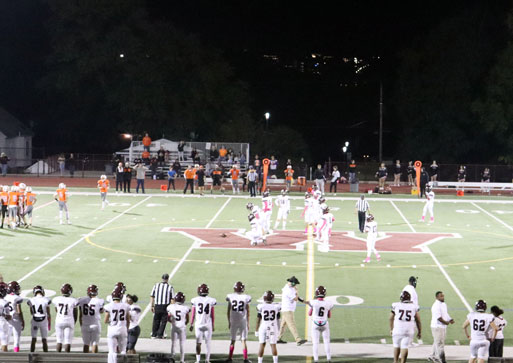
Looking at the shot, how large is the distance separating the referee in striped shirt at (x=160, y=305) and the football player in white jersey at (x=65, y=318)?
6.13 feet

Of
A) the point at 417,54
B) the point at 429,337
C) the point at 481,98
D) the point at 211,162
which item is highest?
the point at 417,54

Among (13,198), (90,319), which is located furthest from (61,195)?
(90,319)

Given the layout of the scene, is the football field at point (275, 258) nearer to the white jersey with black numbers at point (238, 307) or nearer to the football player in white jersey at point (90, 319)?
the white jersey with black numbers at point (238, 307)

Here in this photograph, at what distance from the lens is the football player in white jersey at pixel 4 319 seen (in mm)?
14173

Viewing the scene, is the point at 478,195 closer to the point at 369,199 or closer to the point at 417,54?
the point at 369,199

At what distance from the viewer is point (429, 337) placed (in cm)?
1658

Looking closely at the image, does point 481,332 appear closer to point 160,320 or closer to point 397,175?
point 160,320

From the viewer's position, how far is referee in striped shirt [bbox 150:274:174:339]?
15805 mm

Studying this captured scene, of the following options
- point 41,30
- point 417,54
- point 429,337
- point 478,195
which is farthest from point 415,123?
point 429,337

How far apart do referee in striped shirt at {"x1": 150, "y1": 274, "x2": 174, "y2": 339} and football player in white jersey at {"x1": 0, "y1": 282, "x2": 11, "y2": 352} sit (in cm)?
278

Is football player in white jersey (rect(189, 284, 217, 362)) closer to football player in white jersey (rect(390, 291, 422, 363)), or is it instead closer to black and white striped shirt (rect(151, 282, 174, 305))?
black and white striped shirt (rect(151, 282, 174, 305))

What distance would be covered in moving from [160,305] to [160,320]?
32 centimetres

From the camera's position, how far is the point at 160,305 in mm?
15852

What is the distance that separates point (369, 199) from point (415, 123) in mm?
22898
